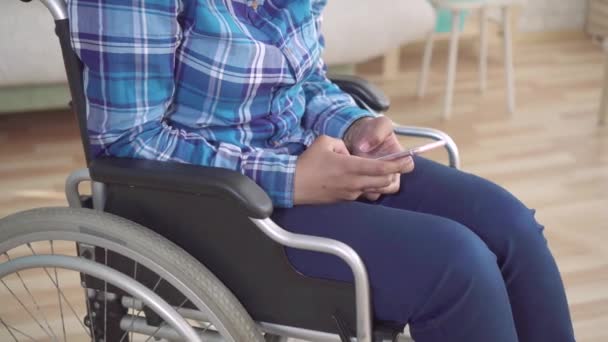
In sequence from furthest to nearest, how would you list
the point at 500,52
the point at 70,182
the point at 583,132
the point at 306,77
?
the point at 500,52 < the point at 583,132 < the point at 306,77 < the point at 70,182

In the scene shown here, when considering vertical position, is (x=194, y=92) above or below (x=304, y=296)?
above

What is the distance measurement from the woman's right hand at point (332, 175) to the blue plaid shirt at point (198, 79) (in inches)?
0.8

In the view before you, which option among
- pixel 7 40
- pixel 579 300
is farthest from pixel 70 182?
pixel 7 40

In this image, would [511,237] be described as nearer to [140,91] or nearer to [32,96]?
[140,91]

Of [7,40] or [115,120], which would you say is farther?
[7,40]

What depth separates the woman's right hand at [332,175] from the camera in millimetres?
1126

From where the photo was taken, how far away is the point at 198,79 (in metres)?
1.16

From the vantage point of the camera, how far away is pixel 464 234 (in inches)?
42.6

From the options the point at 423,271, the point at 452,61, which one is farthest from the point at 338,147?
the point at 452,61

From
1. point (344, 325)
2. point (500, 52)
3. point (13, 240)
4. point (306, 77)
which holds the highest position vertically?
point (306, 77)

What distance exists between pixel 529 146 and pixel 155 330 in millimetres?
1843

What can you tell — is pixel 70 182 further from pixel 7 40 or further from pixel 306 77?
pixel 7 40

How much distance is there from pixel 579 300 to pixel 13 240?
1.29m

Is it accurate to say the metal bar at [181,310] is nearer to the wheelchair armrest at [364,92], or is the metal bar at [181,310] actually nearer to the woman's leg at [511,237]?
the woman's leg at [511,237]
